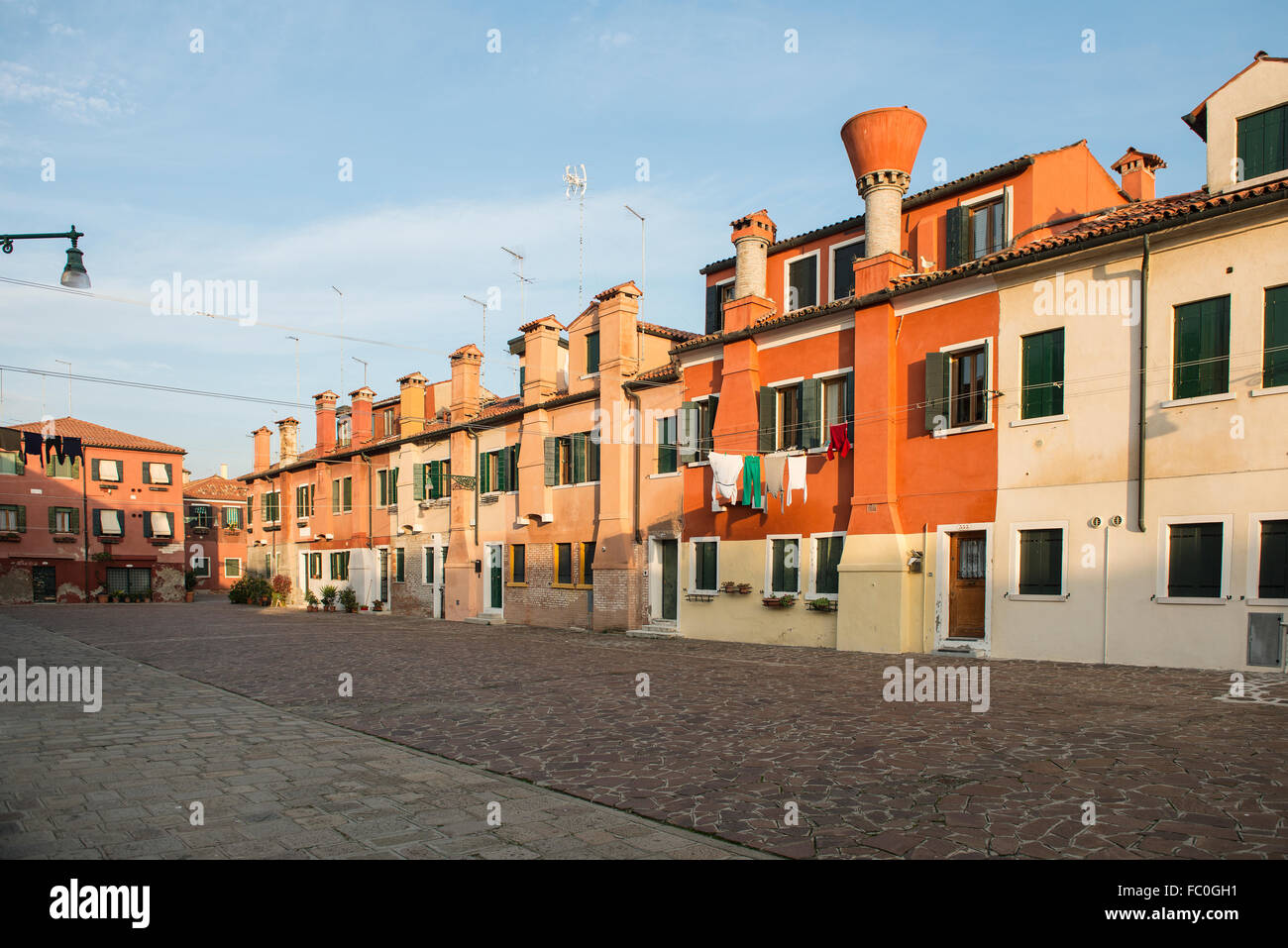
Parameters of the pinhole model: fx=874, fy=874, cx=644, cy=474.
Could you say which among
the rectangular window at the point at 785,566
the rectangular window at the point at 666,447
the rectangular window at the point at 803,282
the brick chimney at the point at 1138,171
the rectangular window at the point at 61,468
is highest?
the brick chimney at the point at 1138,171

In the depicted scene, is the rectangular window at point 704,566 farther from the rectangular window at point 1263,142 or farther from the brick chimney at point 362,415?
the brick chimney at point 362,415

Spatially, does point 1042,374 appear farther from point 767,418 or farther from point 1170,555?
point 767,418

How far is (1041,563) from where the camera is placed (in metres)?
16.5

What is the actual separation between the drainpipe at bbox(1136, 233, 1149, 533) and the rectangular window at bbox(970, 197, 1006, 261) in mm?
4333

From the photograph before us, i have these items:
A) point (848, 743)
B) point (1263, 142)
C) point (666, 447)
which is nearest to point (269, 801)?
point (848, 743)

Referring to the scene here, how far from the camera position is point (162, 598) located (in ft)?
178

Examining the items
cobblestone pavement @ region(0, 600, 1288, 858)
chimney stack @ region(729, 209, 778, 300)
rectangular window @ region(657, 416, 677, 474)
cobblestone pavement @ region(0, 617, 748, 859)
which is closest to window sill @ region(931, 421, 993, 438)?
cobblestone pavement @ region(0, 600, 1288, 858)

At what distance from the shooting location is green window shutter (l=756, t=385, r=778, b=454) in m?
21.8

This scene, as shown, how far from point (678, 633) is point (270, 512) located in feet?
114

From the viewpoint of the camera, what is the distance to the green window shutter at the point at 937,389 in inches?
713

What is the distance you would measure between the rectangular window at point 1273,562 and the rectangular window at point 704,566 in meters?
12.1

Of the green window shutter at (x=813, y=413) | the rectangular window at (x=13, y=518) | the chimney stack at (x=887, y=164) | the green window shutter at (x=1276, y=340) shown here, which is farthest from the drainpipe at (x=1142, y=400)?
the rectangular window at (x=13, y=518)

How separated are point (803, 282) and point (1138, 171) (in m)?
8.41

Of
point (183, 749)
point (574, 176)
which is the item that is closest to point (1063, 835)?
point (183, 749)
